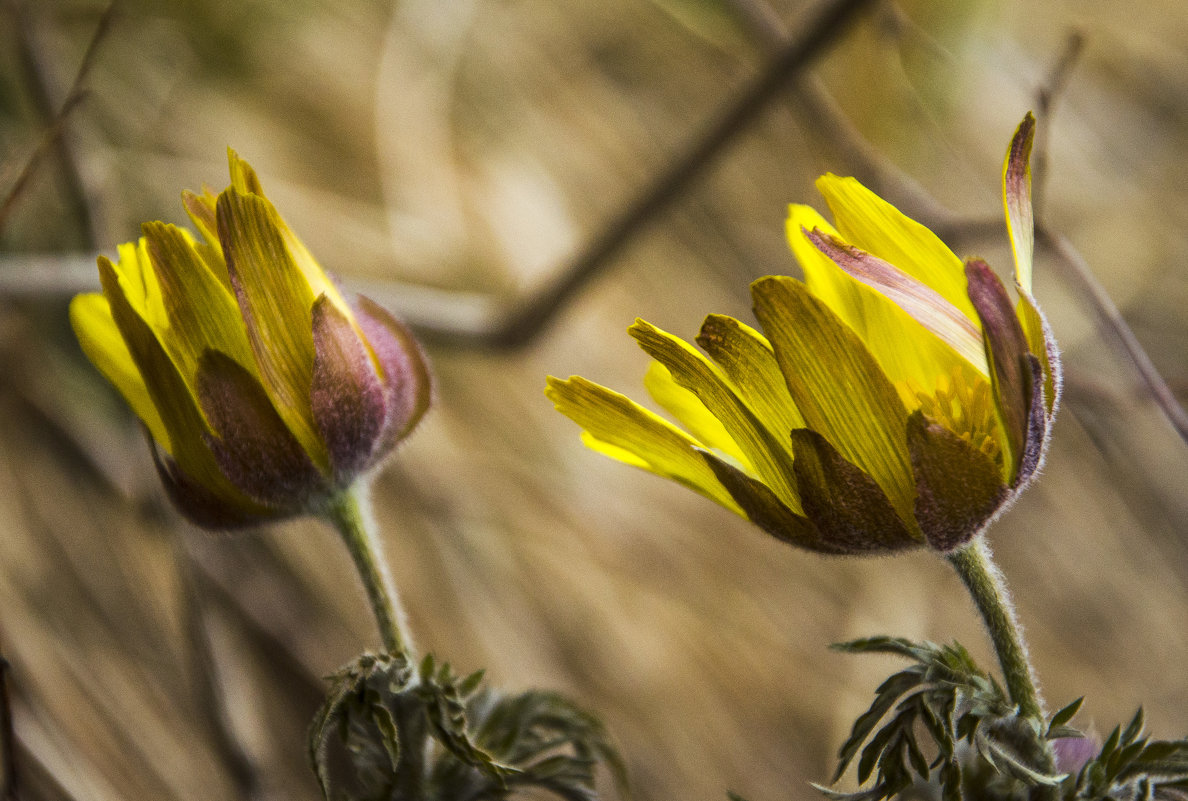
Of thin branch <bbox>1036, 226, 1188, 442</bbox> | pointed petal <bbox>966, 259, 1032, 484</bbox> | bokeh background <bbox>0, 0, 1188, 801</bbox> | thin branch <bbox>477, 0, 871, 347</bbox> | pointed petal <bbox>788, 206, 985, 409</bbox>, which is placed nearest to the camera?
pointed petal <bbox>966, 259, 1032, 484</bbox>

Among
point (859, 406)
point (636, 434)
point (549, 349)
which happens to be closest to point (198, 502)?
point (636, 434)

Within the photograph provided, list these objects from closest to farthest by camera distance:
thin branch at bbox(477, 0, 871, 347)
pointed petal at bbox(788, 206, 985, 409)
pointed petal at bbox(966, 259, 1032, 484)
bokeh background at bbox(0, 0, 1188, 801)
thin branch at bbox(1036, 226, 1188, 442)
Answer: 1. pointed petal at bbox(966, 259, 1032, 484)
2. pointed petal at bbox(788, 206, 985, 409)
3. thin branch at bbox(1036, 226, 1188, 442)
4. thin branch at bbox(477, 0, 871, 347)
5. bokeh background at bbox(0, 0, 1188, 801)

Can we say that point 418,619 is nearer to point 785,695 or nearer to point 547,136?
point 785,695

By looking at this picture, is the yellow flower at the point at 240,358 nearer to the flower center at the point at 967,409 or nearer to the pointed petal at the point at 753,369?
the pointed petal at the point at 753,369

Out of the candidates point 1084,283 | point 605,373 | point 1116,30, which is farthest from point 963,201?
point 1084,283

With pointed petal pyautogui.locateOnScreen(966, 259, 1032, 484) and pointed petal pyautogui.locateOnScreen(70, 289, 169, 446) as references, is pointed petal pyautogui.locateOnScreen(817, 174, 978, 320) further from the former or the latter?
pointed petal pyautogui.locateOnScreen(70, 289, 169, 446)

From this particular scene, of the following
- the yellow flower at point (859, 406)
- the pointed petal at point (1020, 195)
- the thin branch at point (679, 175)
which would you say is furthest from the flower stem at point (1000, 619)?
the thin branch at point (679, 175)

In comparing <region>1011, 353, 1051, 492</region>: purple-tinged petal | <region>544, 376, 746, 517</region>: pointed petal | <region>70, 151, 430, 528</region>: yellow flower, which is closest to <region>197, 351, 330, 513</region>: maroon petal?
<region>70, 151, 430, 528</region>: yellow flower
